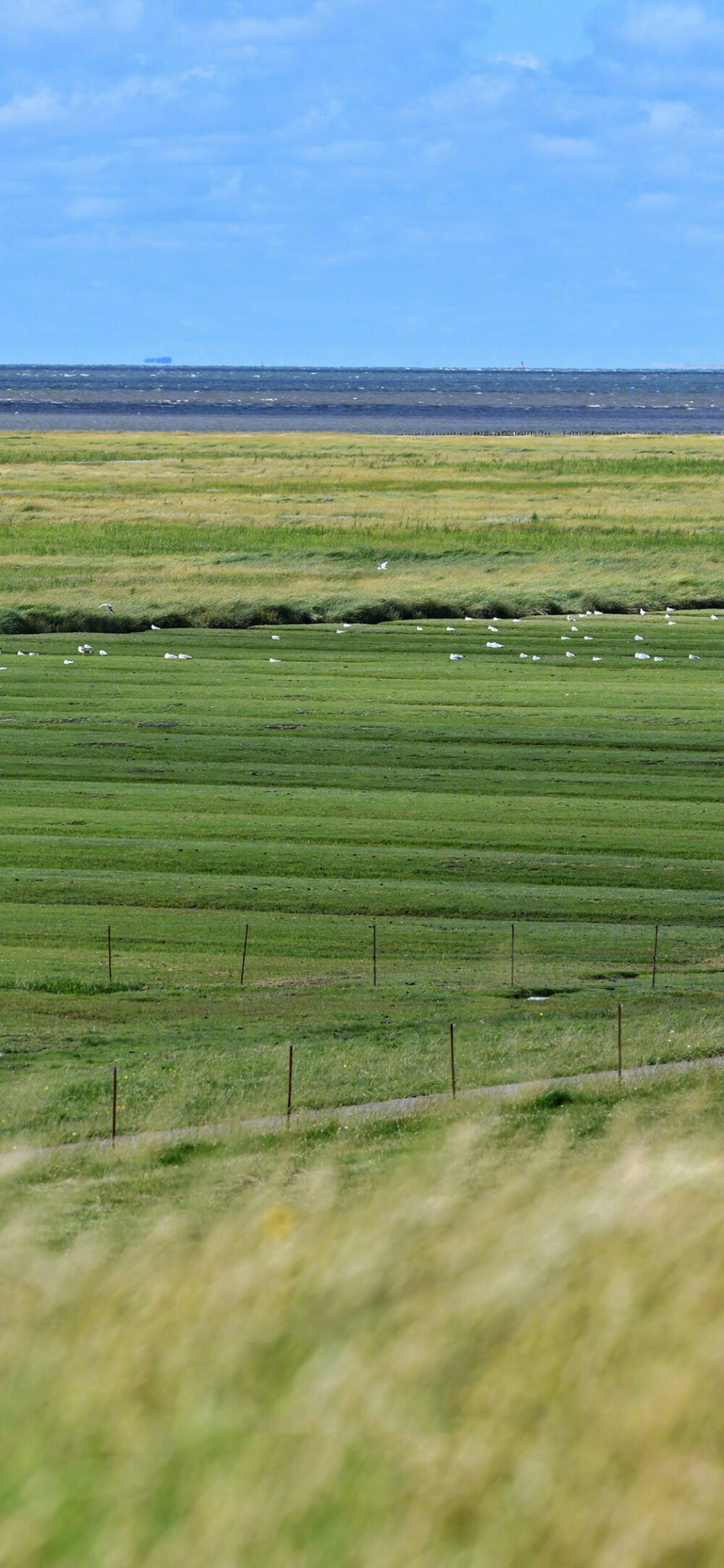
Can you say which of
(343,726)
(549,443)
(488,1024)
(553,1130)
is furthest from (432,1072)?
(549,443)

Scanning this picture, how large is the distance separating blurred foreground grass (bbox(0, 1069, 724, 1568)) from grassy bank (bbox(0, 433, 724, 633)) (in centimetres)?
5600

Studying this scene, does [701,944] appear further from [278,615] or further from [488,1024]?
[278,615]

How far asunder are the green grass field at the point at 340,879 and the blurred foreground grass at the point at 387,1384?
11124mm

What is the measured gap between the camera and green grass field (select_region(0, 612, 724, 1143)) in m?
20.0

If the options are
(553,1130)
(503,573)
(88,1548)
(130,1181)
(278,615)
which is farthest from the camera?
(503,573)

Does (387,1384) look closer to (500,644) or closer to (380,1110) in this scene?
(380,1110)

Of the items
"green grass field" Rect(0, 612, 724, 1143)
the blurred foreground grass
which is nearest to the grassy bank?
"green grass field" Rect(0, 612, 724, 1143)

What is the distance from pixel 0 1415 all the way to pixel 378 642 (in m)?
54.1

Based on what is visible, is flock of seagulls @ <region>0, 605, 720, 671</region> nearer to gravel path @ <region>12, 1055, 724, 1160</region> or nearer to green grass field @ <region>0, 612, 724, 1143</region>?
green grass field @ <region>0, 612, 724, 1143</region>

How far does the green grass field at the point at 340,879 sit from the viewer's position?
19969mm

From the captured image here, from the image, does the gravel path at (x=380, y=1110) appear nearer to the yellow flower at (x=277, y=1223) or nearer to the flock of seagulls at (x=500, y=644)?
the yellow flower at (x=277, y=1223)

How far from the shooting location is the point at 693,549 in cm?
7881

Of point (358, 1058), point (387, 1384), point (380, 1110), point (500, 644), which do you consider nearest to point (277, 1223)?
point (387, 1384)

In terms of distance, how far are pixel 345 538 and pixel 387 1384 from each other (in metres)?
80.1
